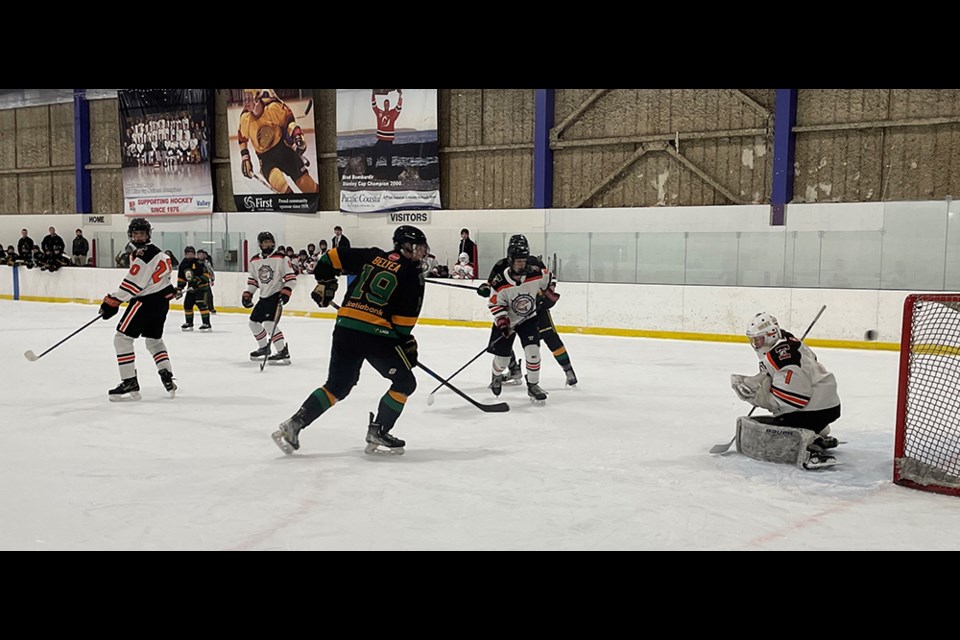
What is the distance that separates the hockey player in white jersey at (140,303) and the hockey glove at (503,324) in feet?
7.46

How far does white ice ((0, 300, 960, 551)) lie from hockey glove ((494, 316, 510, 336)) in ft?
1.86

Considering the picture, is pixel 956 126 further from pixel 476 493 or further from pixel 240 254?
pixel 240 254

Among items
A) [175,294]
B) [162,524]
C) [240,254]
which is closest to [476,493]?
[162,524]

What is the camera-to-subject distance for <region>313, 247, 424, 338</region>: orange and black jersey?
4.07 m

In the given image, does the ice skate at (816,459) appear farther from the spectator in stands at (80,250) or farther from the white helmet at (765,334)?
the spectator in stands at (80,250)

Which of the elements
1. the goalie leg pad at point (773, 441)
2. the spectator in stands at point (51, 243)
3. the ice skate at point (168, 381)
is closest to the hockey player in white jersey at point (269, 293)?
the ice skate at point (168, 381)

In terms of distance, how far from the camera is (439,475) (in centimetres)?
385

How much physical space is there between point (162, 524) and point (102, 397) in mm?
3202

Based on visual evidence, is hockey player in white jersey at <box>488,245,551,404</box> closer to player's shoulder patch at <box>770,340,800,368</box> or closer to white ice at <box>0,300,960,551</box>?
white ice at <box>0,300,960,551</box>

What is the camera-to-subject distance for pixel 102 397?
5879 millimetres

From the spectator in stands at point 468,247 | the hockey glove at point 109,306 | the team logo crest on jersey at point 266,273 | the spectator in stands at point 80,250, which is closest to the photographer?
the hockey glove at point 109,306

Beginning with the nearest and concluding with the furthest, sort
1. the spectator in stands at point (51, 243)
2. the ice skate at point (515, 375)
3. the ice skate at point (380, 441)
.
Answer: the ice skate at point (380, 441) < the ice skate at point (515, 375) < the spectator in stands at point (51, 243)

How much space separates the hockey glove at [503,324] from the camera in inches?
226

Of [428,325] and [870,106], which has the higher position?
[870,106]
